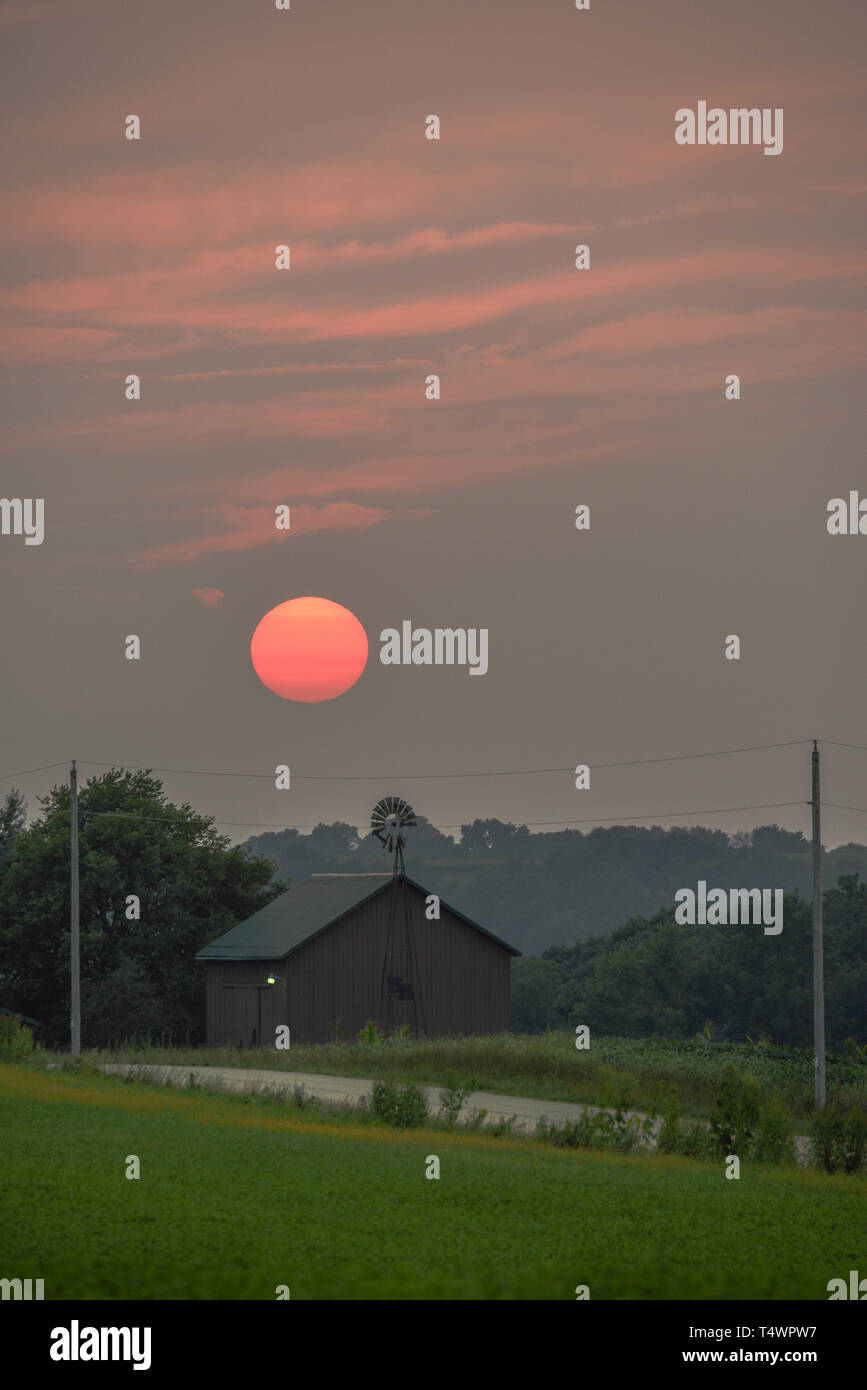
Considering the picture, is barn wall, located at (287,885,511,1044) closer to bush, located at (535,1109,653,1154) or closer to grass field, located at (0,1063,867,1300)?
bush, located at (535,1109,653,1154)

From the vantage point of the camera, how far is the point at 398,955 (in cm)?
5275

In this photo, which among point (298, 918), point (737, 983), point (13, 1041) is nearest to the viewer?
point (13, 1041)

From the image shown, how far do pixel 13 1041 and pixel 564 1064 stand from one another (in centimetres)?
1479

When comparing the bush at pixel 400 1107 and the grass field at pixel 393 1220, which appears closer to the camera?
the grass field at pixel 393 1220

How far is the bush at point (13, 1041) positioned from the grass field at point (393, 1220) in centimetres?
1658

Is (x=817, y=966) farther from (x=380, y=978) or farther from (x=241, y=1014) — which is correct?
(x=241, y=1014)

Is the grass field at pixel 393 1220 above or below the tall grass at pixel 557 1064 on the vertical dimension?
above

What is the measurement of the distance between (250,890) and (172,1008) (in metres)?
6.91

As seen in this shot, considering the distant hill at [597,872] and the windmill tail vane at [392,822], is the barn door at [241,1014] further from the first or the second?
the distant hill at [597,872]

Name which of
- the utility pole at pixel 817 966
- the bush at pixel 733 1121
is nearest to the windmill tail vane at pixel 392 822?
the utility pole at pixel 817 966

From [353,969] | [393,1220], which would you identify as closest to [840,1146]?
[393,1220]

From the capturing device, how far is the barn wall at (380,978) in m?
50.6
